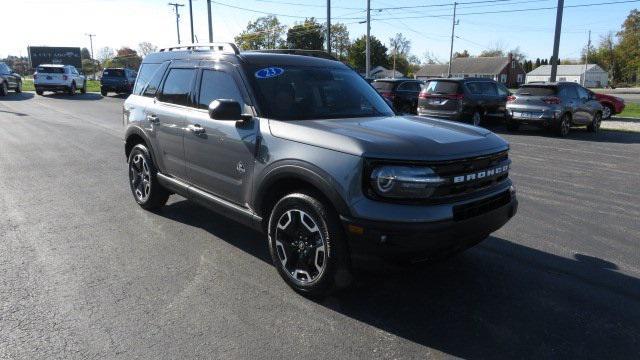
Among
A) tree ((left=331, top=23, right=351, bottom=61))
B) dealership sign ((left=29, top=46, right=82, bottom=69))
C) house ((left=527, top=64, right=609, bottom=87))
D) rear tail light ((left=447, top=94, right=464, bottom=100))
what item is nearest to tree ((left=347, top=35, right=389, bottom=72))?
tree ((left=331, top=23, right=351, bottom=61))

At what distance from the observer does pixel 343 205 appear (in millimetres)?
3248

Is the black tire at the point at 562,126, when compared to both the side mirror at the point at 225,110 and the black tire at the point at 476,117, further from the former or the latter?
the side mirror at the point at 225,110

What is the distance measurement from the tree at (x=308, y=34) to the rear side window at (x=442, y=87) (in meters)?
77.0

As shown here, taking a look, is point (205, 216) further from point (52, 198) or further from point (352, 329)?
point (352, 329)

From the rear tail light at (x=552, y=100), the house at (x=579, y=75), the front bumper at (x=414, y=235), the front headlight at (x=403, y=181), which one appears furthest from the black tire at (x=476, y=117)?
the house at (x=579, y=75)

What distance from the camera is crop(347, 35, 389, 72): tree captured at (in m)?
95.9

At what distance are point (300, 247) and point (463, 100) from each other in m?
13.1

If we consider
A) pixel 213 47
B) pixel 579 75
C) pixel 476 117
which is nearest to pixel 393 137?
pixel 213 47

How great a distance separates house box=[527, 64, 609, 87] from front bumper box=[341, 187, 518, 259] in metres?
112

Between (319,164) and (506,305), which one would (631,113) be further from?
(319,164)

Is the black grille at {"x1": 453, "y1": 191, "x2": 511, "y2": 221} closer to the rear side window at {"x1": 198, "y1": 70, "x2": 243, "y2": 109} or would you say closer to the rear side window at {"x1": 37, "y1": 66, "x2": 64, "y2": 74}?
the rear side window at {"x1": 198, "y1": 70, "x2": 243, "y2": 109}

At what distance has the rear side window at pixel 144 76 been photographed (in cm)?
582

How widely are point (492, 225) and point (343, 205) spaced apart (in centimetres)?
123

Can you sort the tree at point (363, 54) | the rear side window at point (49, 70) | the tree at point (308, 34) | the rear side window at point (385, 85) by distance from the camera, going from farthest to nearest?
the tree at point (363, 54) < the tree at point (308, 34) < the rear side window at point (49, 70) < the rear side window at point (385, 85)
